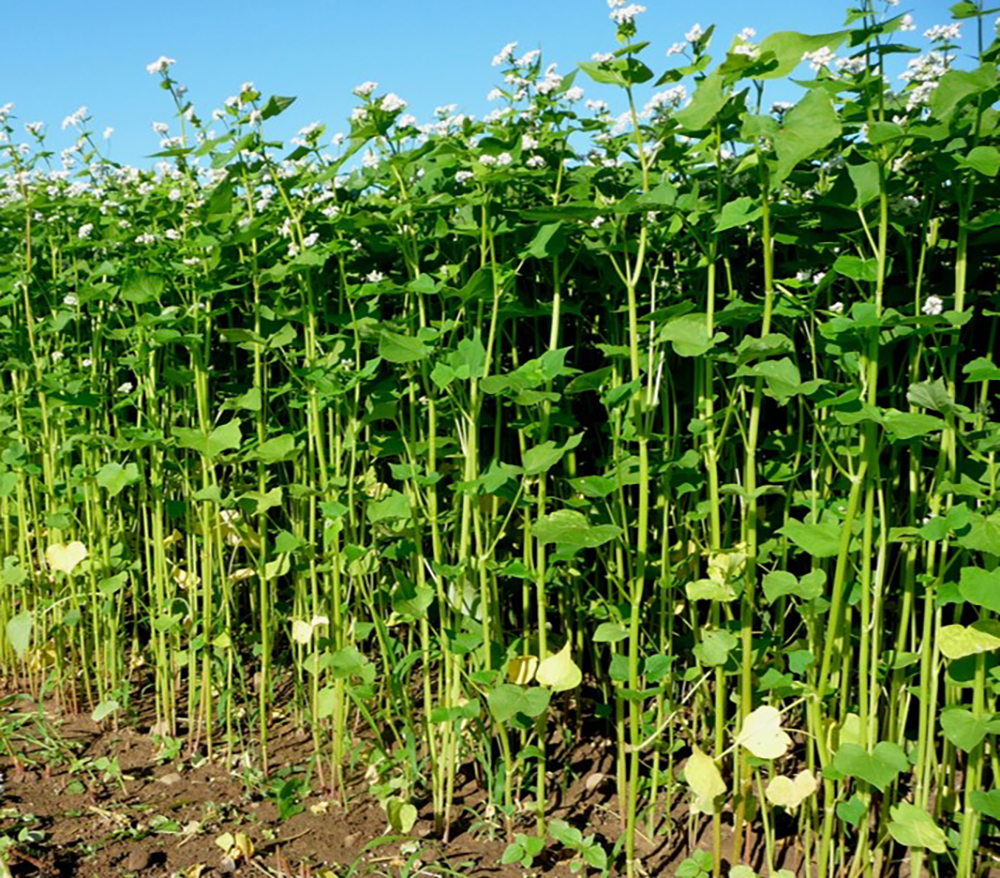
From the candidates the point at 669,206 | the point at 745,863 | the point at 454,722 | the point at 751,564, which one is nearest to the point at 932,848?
the point at 745,863

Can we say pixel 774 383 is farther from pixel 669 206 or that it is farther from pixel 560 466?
pixel 560 466

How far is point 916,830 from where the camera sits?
7.32 ft

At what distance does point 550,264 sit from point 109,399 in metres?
1.83

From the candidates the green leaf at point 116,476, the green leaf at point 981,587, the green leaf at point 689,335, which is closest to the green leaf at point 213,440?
the green leaf at point 116,476

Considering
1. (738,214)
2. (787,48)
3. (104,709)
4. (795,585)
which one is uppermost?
(787,48)

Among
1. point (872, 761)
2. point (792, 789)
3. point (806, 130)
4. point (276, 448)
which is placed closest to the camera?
point (806, 130)

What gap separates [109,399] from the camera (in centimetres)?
377

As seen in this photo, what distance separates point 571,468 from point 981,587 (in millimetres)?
1082

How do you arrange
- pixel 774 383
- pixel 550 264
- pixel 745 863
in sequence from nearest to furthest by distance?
1. pixel 774 383
2. pixel 745 863
3. pixel 550 264

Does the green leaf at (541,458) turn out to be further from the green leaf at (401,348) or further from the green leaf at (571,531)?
the green leaf at (401,348)

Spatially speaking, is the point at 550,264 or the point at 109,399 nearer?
the point at 550,264

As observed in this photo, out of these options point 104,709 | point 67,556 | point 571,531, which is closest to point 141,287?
point 67,556

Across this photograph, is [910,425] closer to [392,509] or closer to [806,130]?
[806,130]

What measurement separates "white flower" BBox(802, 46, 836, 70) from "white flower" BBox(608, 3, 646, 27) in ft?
1.13
